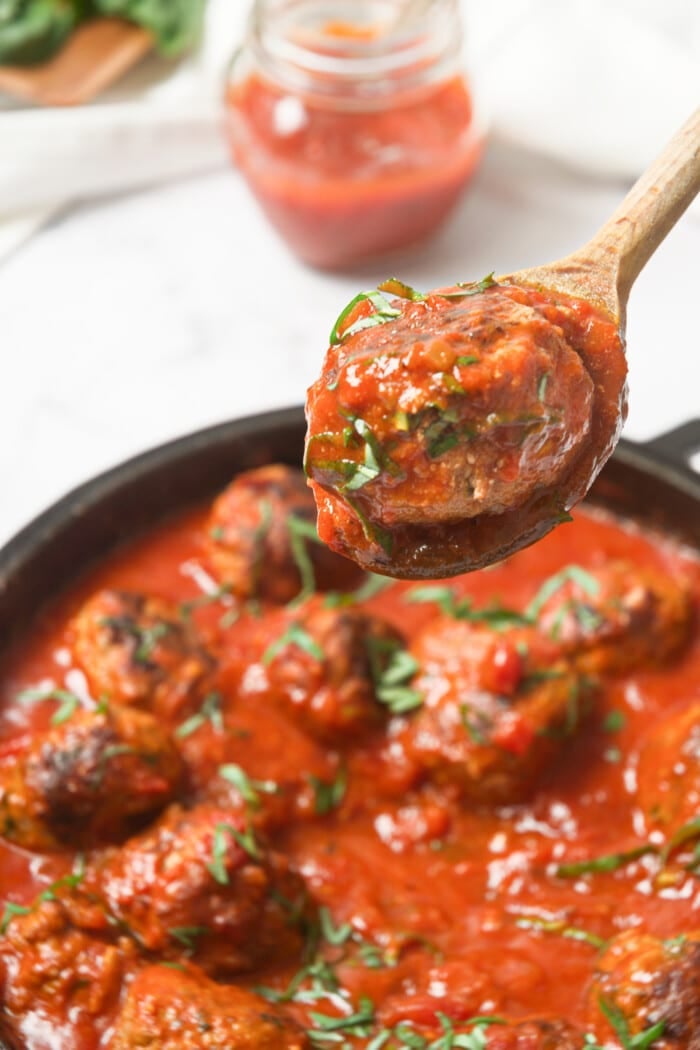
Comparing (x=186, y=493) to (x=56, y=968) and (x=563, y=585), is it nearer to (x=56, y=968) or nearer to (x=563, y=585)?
(x=563, y=585)

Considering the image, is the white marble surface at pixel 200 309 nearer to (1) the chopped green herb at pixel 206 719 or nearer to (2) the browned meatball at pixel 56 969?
(1) the chopped green herb at pixel 206 719

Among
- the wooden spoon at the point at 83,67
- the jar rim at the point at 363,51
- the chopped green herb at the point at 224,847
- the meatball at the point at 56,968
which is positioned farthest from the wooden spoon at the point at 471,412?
the wooden spoon at the point at 83,67

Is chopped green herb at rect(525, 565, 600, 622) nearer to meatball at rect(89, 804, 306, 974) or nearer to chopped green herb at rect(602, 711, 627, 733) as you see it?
chopped green herb at rect(602, 711, 627, 733)

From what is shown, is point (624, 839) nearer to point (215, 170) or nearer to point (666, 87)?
point (666, 87)

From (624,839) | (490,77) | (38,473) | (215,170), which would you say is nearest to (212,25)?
(215,170)

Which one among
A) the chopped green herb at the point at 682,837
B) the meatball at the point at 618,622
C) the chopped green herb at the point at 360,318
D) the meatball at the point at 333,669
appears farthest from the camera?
the meatball at the point at 618,622
